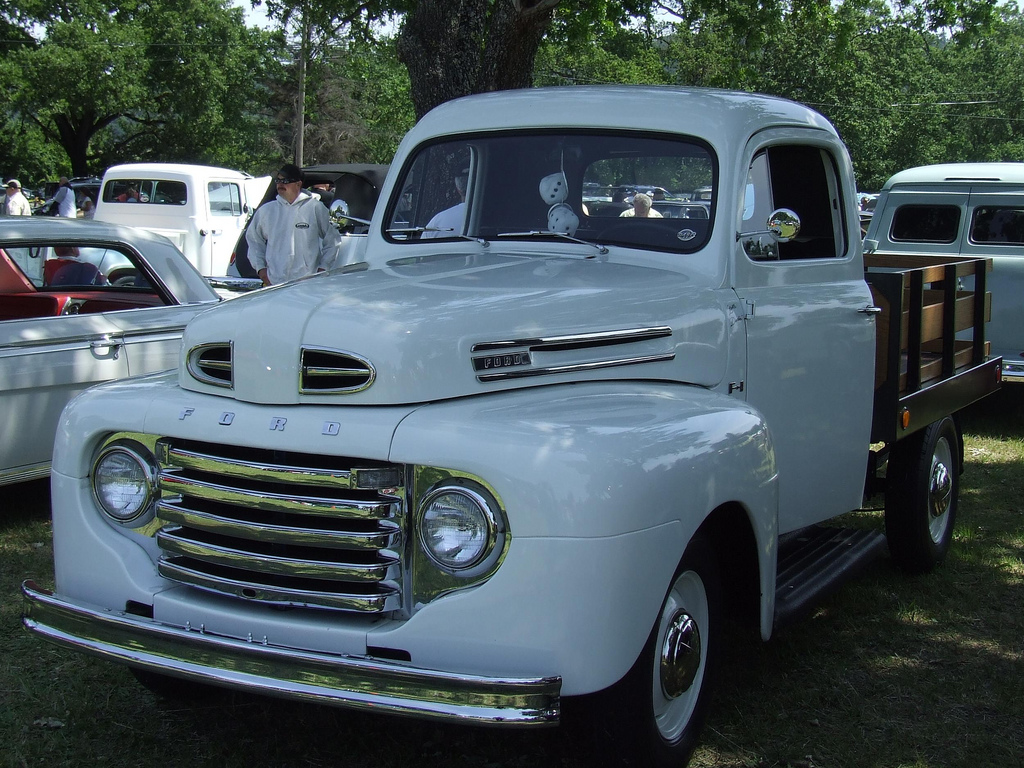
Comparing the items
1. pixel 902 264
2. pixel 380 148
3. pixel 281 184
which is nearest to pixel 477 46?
pixel 281 184

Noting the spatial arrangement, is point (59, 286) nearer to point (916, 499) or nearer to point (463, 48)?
point (463, 48)

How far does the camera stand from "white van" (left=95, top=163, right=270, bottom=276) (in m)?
17.6

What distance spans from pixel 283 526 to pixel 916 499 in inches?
129

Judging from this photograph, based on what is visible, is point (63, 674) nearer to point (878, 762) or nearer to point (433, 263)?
point (433, 263)

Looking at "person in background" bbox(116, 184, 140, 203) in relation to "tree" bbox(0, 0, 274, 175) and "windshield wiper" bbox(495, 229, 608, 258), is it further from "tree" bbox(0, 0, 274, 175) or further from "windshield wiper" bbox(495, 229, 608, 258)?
"tree" bbox(0, 0, 274, 175)

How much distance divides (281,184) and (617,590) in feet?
20.5

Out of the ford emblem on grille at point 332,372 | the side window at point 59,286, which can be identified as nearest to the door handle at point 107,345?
the side window at point 59,286

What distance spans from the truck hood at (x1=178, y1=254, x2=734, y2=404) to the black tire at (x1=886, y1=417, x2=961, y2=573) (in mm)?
1862

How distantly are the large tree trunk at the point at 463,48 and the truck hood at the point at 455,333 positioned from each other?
18.7 ft

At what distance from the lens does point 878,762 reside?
11.5 ft

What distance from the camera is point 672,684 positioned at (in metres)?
3.11

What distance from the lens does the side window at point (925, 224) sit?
10.1 meters

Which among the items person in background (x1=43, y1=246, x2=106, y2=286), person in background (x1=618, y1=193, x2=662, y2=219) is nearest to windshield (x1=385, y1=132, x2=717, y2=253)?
person in background (x1=618, y1=193, x2=662, y2=219)

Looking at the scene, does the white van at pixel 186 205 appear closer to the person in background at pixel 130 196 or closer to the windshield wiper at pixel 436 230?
the person in background at pixel 130 196
